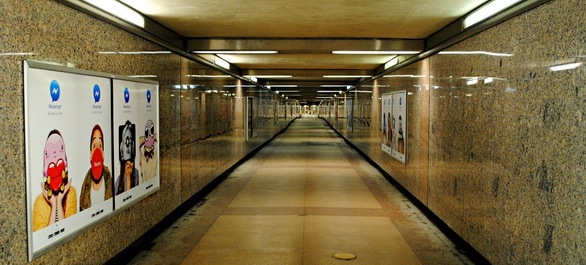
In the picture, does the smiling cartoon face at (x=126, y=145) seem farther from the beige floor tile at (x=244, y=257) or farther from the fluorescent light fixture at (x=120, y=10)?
the beige floor tile at (x=244, y=257)

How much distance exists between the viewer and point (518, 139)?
4215 mm

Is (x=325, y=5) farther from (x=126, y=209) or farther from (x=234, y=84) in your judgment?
(x=234, y=84)

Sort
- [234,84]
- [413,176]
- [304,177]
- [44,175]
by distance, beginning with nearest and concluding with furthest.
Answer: [44,175]
[413,176]
[304,177]
[234,84]

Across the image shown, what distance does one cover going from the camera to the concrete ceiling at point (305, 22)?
5.52m

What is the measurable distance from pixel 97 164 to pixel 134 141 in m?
0.96

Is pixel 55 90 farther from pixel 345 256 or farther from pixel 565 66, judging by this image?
pixel 565 66

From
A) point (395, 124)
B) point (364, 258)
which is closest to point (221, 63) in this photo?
point (395, 124)

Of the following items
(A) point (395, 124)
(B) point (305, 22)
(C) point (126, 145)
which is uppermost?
(B) point (305, 22)

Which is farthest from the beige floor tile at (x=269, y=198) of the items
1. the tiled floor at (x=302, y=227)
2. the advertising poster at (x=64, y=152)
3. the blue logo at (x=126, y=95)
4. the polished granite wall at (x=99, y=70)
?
the advertising poster at (x=64, y=152)

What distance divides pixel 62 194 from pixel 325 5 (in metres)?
3.37

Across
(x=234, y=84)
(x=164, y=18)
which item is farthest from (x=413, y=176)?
(x=234, y=84)

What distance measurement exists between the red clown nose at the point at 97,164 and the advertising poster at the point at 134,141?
31cm

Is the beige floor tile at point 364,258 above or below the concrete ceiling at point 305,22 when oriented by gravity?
below

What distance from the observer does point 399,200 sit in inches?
353
